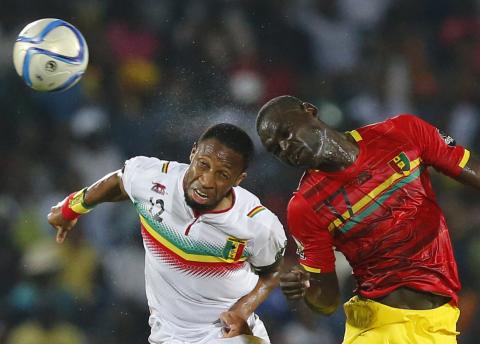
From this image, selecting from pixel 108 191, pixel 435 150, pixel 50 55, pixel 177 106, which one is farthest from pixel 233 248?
pixel 177 106

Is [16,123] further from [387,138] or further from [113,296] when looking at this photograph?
A: [387,138]

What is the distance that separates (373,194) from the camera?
4.04 m

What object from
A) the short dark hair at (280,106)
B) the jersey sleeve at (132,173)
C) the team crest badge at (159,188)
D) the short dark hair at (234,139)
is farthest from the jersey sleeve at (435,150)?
the jersey sleeve at (132,173)

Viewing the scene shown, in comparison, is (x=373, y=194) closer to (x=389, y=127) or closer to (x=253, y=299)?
(x=389, y=127)

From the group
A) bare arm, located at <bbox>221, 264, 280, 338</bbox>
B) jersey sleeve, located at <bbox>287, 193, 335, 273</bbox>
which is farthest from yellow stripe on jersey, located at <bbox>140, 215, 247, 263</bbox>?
jersey sleeve, located at <bbox>287, 193, 335, 273</bbox>

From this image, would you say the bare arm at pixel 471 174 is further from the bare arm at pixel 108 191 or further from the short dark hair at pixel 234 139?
the bare arm at pixel 108 191

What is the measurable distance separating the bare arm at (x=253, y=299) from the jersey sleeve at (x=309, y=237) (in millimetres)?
531

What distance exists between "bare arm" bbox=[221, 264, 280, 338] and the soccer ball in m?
1.67

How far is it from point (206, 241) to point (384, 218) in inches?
37.8

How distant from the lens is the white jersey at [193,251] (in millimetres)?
4492

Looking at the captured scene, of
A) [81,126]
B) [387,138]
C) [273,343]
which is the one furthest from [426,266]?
[81,126]

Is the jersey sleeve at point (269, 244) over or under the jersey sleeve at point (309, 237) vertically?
under

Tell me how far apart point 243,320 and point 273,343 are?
7.51 feet

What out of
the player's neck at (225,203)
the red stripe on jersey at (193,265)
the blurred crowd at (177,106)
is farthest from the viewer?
the blurred crowd at (177,106)
